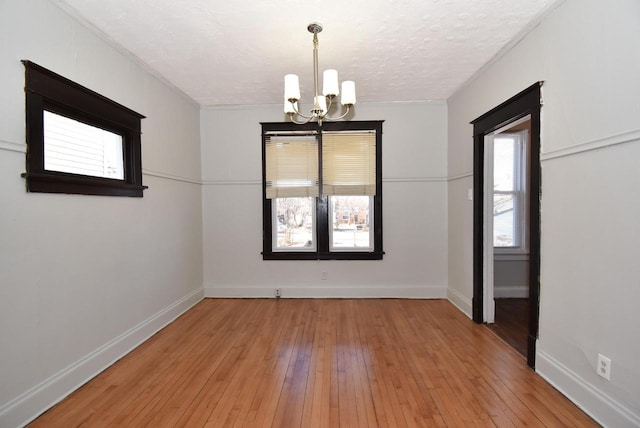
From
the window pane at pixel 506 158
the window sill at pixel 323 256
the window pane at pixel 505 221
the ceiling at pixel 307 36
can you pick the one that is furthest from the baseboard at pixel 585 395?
the window pane at pixel 506 158

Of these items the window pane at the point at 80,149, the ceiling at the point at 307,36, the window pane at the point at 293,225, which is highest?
the ceiling at the point at 307,36

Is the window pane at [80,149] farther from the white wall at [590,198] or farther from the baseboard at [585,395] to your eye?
the baseboard at [585,395]

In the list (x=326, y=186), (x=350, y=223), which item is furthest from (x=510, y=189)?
(x=326, y=186)

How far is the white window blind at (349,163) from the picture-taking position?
4.36 m

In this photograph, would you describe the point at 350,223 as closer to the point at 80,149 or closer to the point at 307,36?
the point at 307,36

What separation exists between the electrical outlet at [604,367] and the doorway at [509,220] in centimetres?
57

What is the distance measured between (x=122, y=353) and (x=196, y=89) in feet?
9.80

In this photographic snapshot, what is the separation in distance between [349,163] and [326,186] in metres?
0.47

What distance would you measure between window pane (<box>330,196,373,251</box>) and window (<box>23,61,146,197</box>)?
2522 mm

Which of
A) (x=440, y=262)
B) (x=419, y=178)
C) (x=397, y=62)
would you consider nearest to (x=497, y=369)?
(x=440, y=262)

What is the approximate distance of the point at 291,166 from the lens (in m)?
4.41

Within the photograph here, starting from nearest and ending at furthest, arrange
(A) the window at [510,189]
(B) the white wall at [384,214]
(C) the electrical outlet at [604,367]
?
(C) the electrical outlet at [604,367] → (B) the white wall at [384,214] → (A) the window at [510,189]

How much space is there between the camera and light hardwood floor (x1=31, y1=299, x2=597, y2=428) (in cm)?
193

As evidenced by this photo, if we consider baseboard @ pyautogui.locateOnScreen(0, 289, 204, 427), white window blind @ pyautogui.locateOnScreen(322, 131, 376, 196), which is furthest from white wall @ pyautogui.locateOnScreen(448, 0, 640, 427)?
baseboard @ pyautogui.locateOnScreen(0, 289, 204, 427)
